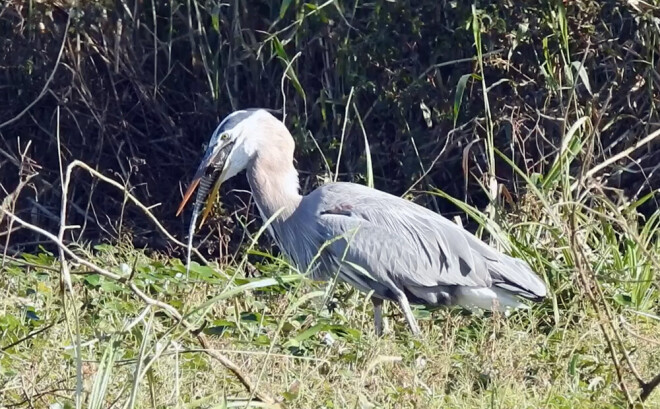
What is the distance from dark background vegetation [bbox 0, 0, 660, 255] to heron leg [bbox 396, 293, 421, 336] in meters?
1.16

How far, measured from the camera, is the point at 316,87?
6.79 m

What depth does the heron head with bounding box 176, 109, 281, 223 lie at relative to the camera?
5.64 m

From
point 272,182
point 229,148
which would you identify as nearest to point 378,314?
point 272,182

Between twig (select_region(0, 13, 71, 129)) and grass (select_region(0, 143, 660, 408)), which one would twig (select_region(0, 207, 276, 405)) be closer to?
grass (select_region(0, 143, 660, 408))

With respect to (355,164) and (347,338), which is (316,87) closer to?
(355,164)

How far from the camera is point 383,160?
6723 millimetres

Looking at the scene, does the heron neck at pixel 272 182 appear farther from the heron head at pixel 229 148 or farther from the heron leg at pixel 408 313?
the heron leg at pixel 408 313

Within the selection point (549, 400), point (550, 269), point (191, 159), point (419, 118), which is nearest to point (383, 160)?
point (419, 118)

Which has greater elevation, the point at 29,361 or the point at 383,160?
the point at 29,361

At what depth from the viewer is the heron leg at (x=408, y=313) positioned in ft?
16.0

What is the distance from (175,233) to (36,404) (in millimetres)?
3497

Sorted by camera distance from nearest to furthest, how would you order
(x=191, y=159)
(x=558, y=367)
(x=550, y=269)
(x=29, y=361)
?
(x=29, y=361) → (x=558, y=367) → (x=550, y=269) → (x=191, y=159)

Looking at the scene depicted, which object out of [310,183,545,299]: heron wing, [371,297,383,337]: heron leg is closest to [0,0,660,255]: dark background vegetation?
[310,183,545,299]: heron wing

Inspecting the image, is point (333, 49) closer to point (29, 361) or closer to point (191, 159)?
point (191, 159)
